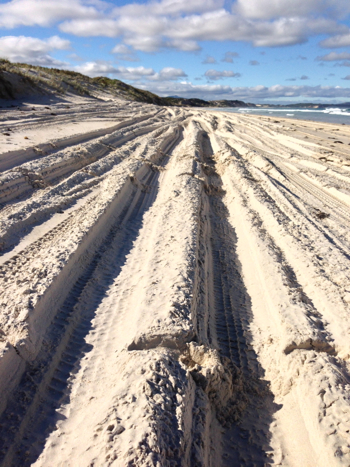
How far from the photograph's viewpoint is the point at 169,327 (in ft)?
10.1

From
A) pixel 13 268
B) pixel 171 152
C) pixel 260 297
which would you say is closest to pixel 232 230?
pixel 260 297

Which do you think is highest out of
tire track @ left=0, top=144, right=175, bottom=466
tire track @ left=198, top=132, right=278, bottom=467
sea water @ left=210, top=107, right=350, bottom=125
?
tire track @ left=0, top=144, right=175, bottom=466

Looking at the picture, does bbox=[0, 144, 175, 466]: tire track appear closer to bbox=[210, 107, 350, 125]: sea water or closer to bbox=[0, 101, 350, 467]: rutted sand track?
bbox=[0, 101, 350, 467]: rutted sand track

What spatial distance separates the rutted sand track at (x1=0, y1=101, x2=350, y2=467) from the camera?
7.49ft

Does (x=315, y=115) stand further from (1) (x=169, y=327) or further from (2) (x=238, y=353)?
(1) (x=169, y=327)

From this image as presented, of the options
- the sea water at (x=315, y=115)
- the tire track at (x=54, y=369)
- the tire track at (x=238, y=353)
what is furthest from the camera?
the sea water at (x=315, y=115)

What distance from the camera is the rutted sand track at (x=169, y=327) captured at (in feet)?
7.49

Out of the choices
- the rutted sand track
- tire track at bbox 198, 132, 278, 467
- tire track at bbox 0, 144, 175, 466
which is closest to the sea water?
the rutted sand track

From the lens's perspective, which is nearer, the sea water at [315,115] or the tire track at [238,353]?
the tire track at [238,353]

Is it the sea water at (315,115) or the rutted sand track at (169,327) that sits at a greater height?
the rutted sand track at (169,327)

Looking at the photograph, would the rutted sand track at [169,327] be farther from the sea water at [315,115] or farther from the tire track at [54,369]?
the sea water at [315,115]

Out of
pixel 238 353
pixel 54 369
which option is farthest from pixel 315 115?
pixel 54 369

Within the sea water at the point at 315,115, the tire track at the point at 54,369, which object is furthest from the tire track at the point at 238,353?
the sea water at the point at 315,115

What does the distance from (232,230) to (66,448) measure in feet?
14.9
